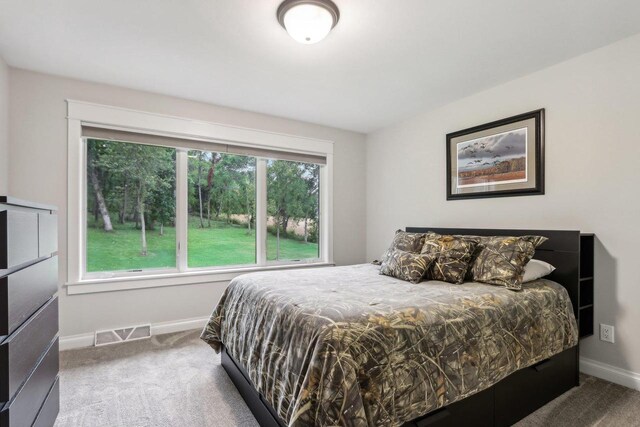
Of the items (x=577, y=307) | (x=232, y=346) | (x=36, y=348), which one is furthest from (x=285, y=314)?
(x=577, y=307)

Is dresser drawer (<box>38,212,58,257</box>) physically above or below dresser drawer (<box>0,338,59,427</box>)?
above

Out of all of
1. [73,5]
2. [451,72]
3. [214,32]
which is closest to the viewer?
[73,5]

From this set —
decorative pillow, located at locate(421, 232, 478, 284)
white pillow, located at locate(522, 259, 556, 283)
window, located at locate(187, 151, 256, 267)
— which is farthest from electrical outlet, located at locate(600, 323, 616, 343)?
window, located at locate(187, 151, 256, 267)

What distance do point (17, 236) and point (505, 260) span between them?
8.70ft

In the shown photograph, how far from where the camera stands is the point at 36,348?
4.41 feet

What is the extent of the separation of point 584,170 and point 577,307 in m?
1.02

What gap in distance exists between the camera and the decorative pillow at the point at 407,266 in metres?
2.29

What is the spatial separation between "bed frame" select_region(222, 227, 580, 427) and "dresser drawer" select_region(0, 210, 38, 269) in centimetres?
127

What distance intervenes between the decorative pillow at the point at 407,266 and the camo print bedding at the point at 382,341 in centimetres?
18

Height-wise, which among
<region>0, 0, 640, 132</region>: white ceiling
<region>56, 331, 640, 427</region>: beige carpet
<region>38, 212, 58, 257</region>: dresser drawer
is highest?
<region>0, 0, 640, 132</region>: white ceiling

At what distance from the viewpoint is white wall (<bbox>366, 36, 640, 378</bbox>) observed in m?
2.14

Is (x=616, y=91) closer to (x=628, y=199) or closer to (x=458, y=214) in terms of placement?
(x=628, y=199)

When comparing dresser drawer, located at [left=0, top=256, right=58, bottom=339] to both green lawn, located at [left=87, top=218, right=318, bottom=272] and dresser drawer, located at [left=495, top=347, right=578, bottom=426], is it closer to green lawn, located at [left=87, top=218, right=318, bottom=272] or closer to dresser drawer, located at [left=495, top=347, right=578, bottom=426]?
green lawn, located at [left=87, top=218, right=318, bottom=272]

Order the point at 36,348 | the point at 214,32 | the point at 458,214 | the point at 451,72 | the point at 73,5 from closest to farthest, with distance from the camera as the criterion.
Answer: the point at 36,348, the point at 73,5, the point at 214,32, the point at 451,72, the point at 458,214
